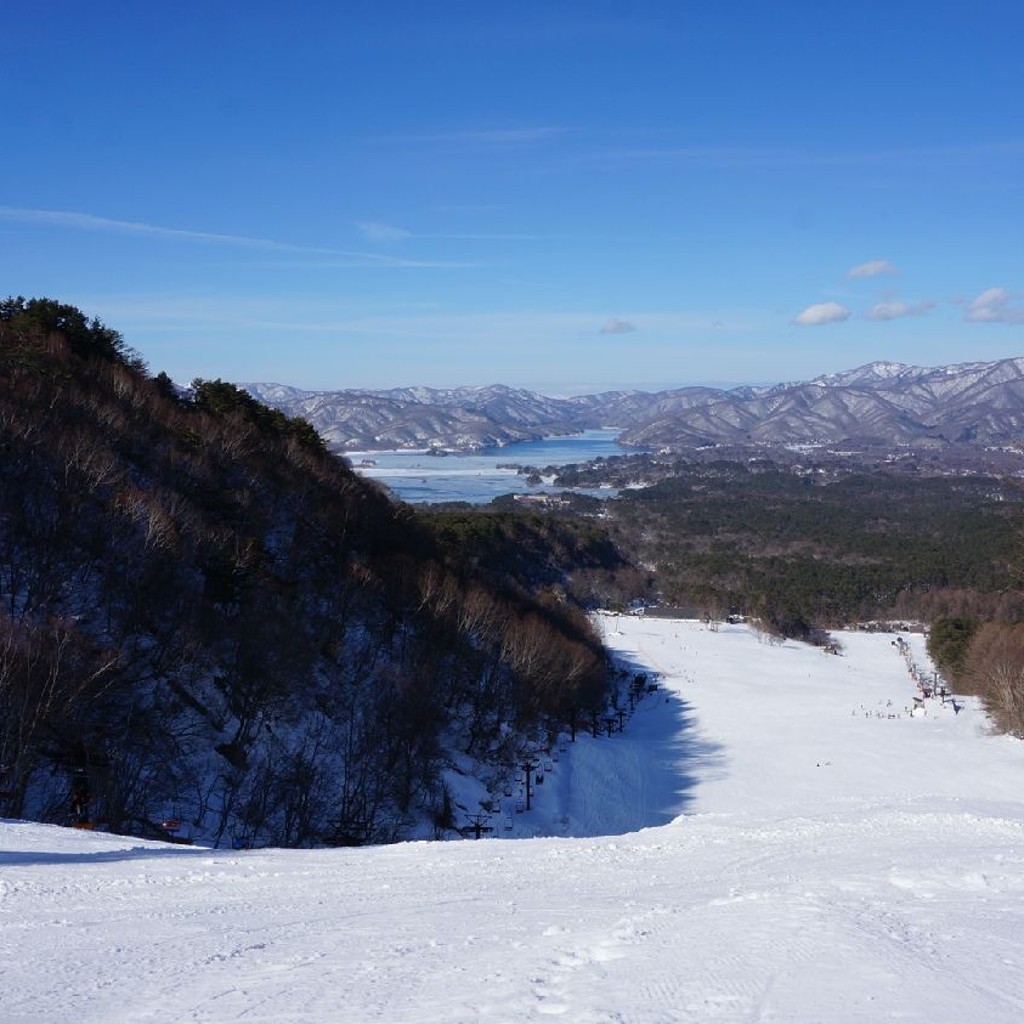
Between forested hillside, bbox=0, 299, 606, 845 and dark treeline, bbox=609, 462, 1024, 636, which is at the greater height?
forested hillside, bbox=0, 299, 606, 845

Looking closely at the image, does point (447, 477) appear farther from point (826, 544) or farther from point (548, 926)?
point (548, 926)

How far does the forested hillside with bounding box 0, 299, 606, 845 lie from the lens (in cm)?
1293

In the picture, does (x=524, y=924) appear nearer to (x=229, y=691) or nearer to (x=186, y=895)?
(x=186, y=895)

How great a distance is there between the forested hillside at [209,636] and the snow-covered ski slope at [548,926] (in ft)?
14.5

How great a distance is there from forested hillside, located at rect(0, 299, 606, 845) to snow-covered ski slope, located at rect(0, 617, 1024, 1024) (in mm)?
4425

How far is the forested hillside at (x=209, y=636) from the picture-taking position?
1293cm

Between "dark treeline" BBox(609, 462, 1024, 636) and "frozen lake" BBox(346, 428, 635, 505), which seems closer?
"dark treeline" BBox(609, 462, 1024, 636)

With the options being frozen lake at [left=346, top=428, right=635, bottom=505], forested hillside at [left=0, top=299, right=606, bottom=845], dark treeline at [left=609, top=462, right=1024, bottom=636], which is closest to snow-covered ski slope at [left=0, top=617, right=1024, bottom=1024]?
forested hillside at [left=0, top=299, right=606, bottom=845]

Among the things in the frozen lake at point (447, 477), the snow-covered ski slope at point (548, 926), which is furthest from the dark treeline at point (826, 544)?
the snow-covered ski slope at point (548, 926)

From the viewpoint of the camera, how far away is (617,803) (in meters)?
20.6

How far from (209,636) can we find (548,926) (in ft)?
42.6

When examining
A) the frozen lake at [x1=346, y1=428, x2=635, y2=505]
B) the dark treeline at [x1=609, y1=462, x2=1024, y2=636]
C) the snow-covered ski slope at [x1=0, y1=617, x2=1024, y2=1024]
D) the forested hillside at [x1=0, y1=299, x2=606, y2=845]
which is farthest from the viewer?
the frozen lake at [x1=346, y1=428, x2=635, y2=505]

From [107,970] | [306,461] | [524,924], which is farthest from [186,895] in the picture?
[306,461]

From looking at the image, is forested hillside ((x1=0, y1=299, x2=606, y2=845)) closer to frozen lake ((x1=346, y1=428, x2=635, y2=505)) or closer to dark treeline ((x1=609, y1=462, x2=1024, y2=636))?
dark treeline ((x1=609, y1=462, x2=1024, y2=636))
